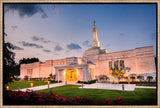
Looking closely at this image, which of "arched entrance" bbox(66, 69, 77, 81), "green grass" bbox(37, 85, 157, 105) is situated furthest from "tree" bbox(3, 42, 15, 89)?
"arched entrance" bbox(66, 69, 77, 81)

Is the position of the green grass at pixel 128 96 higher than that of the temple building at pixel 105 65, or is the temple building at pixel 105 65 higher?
the temple building at pixel 105 65

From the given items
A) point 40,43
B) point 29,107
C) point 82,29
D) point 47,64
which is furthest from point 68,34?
point 47,64

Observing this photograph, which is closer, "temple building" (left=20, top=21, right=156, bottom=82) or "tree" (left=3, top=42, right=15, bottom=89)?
"tree" (left=3, top=42, right=15, bottom=89)

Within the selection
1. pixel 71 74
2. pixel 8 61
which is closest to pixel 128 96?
pixel 8 61

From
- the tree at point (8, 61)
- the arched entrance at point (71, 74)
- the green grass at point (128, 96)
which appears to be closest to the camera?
the tree at point (8, 61)

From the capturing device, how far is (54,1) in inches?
235

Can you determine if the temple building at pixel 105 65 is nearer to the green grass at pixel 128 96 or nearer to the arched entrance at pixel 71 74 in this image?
the arched entrance at pixel 71 74

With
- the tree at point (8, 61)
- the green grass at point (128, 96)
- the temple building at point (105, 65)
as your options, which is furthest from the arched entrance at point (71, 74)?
the tree at point (8, 61)

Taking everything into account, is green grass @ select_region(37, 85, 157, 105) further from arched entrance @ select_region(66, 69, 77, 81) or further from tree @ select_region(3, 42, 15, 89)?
A: arched entrance @ select_region(66, 69, 77, 81)

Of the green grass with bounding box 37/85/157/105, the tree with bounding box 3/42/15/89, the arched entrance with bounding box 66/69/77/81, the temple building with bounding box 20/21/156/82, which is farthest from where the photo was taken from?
the arched entrance with bounding box 66/69/77/81

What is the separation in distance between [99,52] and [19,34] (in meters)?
19.0

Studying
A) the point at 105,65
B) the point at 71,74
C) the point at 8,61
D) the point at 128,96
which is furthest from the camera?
the point at 105,65

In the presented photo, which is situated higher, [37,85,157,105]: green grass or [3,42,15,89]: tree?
[3,42,15,89]: tree

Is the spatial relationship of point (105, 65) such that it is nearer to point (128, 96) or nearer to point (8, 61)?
point (128, 96)
